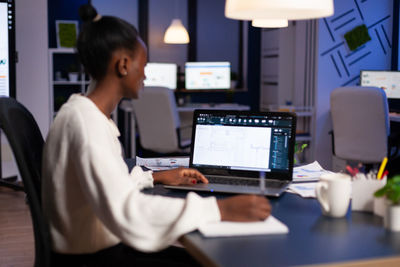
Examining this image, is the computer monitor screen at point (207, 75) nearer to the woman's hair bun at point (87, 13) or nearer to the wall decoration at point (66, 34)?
the wall decoration at point (66, 34)

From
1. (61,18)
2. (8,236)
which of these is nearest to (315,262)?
(8,236)

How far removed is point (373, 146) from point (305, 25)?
66.4 inches

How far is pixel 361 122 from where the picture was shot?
4.45 meters

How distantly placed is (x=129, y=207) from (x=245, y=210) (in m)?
0.29

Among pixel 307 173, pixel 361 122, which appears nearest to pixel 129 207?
pixel 307 173

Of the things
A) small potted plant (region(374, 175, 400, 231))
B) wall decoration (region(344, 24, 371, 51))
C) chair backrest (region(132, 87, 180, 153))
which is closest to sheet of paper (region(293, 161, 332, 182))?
small potted plant (region(374, 175, 400, 231))

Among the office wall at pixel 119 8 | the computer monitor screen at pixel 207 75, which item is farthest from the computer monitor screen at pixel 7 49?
the computer monitor screen at pixel 207 75

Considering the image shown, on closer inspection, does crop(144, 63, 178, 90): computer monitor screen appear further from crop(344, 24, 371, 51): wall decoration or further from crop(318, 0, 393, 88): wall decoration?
crop(344, 24, 371, 51): wall decoration

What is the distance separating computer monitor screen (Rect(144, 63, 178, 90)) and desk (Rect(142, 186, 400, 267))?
17.3ft

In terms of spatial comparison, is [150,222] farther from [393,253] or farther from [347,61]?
[347,61]

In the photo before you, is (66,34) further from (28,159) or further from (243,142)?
(28,159)

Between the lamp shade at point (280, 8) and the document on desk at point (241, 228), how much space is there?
2.08ft

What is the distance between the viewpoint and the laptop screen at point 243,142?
1.85 meters

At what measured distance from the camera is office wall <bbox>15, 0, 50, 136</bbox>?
4.89 meters
